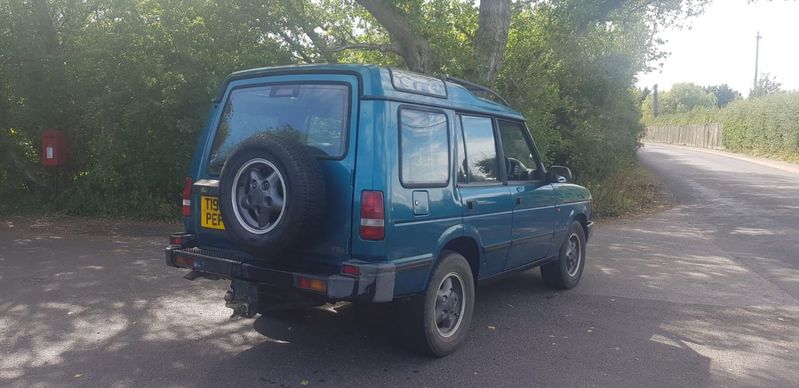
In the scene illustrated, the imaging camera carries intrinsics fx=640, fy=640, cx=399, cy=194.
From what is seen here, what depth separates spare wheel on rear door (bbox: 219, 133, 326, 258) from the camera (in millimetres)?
4020

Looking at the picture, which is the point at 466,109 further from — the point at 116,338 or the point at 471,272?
the point at 116,338

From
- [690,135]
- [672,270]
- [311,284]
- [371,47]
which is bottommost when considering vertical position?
[672,270]

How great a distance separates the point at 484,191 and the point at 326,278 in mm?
1763

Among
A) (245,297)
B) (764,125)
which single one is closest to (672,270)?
(245,297)

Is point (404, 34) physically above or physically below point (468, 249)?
above

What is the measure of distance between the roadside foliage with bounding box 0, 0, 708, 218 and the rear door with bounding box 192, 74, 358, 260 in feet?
19.1

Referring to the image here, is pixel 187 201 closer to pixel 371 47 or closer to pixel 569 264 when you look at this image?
pixel 569 264

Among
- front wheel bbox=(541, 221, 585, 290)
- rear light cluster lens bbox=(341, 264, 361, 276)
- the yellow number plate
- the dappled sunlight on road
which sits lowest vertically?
the dappled sunlight on road

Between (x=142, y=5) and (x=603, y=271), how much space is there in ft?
28.7

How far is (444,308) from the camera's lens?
4.86 metres

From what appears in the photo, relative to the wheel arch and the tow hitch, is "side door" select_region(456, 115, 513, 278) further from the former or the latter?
the tow hitch

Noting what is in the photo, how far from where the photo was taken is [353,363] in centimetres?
464

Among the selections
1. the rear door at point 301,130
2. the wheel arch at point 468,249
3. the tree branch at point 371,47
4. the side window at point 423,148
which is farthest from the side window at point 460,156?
the tree branch at point 371,47

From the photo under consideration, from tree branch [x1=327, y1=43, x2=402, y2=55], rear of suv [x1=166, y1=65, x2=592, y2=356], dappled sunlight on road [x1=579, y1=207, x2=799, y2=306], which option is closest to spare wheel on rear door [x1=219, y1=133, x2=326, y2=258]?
rear of suv [x1=166, y1=65, x2=592, y2=356]
